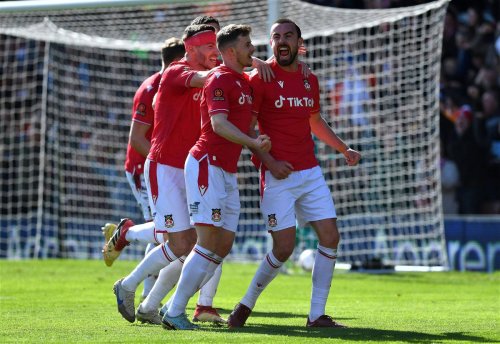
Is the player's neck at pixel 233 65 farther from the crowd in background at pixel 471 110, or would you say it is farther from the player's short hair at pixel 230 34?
the crowd in background at pixel 471 110

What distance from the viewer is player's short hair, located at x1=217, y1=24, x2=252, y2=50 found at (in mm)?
8211

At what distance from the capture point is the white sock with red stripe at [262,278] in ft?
28.5

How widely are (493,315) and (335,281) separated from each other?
549 centimetres

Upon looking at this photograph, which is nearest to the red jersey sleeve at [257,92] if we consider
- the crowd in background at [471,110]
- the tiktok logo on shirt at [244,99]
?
the tiktok logo on shirt at [244,99]

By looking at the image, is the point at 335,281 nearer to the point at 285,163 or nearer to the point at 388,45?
the point at 388,45

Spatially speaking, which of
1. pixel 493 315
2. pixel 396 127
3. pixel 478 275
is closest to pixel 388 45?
pixel 396 127

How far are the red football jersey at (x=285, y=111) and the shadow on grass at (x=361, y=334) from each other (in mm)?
1296

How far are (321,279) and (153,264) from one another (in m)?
1.34

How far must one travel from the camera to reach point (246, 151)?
19.7m

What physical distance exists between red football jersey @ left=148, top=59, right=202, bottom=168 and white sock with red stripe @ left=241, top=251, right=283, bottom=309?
1.04 m

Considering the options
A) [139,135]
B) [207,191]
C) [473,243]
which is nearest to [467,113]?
[473,243]

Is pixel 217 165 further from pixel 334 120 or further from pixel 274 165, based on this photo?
pixel 334 120

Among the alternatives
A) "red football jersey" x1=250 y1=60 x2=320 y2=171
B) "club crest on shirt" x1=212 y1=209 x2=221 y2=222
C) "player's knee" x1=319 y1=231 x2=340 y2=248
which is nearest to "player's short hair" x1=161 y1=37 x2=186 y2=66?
"red football jersey" x1=250 y1=60 x2=320 y2=171

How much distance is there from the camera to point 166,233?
29.1 feet
